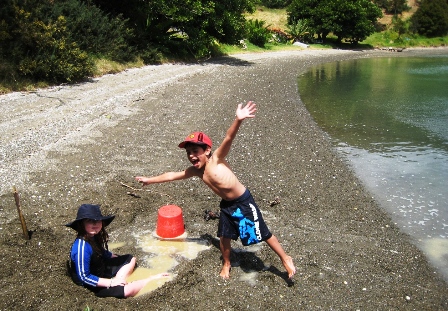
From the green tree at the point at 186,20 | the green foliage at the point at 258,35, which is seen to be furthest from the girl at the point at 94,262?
the green foliage at the point at 258,35

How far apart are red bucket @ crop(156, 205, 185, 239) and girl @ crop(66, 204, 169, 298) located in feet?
3.00

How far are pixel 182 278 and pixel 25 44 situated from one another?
12317 millimetres

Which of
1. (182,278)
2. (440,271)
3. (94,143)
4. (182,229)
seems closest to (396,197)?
(440,271)

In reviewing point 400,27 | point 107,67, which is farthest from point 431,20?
point 107,67

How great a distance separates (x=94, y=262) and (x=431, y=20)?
62.3 meters

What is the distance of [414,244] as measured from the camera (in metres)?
6.05

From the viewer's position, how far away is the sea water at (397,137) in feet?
23.1

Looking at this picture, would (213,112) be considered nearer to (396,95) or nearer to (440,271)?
(440,271)

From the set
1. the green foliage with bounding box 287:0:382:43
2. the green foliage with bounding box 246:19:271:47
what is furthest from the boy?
the green foliage with bounding box 287:0:382:43

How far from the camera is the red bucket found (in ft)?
18.0

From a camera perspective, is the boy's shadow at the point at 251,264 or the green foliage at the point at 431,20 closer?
the boy's shadow at the point at 251,264

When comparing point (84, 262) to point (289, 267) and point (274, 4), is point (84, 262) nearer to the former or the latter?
point (289, 267)

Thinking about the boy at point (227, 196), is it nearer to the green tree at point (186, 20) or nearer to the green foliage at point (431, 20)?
the green tree at point (186, 20)

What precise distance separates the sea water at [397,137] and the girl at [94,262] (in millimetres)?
3801
